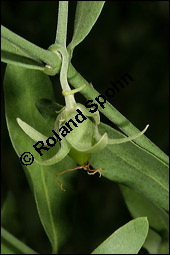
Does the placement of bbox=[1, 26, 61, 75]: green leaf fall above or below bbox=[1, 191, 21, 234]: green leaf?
above

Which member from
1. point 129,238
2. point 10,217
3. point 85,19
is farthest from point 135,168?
point 10,217

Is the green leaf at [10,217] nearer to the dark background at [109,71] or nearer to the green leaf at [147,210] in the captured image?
the green leaf at [147,210]

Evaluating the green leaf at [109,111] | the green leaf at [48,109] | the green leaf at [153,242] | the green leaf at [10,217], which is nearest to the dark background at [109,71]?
the green leaf at [10,217]

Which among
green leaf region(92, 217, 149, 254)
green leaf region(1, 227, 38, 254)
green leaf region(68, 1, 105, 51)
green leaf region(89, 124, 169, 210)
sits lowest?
green leaf region(1, 227, 38, 254)

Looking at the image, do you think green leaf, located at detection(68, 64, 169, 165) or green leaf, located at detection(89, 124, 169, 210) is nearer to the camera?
green leaf, located at detection(68, 64, 169, 165)

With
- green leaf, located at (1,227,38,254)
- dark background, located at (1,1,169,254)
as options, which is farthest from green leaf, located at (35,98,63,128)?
dark background, located at (1,1,169,254)

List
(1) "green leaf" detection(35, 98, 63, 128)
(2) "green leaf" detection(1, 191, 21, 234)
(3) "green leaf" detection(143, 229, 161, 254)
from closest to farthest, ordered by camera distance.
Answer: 1. (1) "green leaf" detection(35, 98, 63, 128)
2. (3) "green leaf" detection(143, 229, 161, 254)
3. (2) "green leaf" detection(1, 191, 21, 234)

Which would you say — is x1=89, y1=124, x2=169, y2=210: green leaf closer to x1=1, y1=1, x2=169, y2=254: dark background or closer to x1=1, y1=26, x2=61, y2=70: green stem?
x1=1, y1=26, x2=61, y2=70: green stem

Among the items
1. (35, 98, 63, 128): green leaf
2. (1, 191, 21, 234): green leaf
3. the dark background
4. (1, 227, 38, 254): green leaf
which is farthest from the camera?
the dark background
